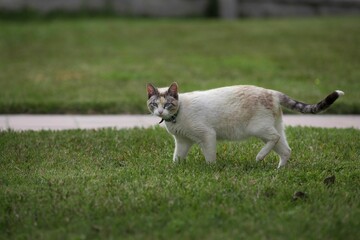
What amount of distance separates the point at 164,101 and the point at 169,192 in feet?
3.60

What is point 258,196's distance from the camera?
5250 mm

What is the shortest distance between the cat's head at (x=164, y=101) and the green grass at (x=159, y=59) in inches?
148

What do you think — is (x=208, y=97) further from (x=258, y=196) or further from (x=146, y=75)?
(x=146, y=75)

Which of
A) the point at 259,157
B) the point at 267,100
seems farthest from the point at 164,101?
the point at 259,157

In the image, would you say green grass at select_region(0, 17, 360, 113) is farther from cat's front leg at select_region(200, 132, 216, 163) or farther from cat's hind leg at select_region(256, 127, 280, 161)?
cat's hind leg at select_region(256, 127, 280, 161)

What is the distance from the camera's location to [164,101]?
6.04 m

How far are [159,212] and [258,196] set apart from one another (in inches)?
36.7

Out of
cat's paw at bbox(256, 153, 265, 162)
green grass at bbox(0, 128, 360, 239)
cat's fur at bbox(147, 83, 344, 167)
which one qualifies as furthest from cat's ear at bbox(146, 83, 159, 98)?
cat's paw at bbox(256, 153, 265, 162)

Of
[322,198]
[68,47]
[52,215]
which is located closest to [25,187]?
[52,215]

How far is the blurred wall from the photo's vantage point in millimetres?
20203

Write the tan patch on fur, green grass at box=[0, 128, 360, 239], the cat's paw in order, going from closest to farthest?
green grass at box=[0, 128, 360, 239] → the tan patch on fur → the cat's paw

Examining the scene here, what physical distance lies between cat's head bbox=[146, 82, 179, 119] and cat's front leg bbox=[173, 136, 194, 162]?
0.44 metres

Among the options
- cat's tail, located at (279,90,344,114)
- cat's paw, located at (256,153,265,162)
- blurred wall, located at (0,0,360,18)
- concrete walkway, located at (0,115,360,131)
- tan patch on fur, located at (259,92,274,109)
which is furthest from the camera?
blurred wall, located at (0,0,360,18)

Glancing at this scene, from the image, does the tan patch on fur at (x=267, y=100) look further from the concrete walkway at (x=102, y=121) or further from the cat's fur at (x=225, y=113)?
the concrete walkway at (x=102, y=121)
